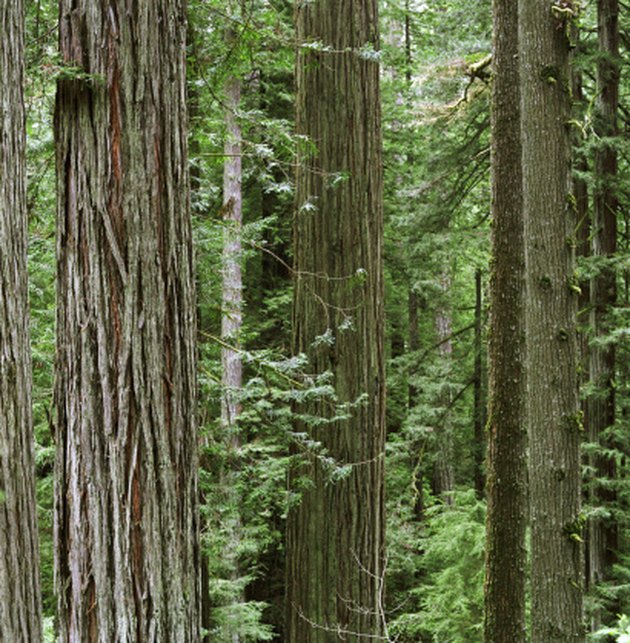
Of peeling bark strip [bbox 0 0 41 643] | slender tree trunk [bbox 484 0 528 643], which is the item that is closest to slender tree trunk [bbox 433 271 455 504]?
slender tree trunk [bbox 484 0 528 643]

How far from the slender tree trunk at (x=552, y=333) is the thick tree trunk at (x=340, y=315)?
1719 millimetres

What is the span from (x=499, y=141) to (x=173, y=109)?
4549mm

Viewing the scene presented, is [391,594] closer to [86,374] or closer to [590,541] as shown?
[590,541]

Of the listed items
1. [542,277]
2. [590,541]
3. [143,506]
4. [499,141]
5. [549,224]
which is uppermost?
[499,141]

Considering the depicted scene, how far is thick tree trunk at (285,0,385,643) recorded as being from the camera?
163 inches

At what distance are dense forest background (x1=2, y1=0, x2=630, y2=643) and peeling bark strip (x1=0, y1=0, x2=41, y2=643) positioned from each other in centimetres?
73

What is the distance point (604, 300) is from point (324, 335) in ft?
23.2

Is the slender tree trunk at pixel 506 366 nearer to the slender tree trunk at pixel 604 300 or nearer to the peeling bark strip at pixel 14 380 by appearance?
the slender tree trunk at pixel 604 300

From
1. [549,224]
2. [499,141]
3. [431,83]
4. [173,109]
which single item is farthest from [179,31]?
[431,83]

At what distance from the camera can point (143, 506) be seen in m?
2.51

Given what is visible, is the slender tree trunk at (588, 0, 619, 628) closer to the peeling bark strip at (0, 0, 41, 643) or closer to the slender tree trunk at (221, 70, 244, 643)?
the slender tree trunk at (221, 70, 244, 643)

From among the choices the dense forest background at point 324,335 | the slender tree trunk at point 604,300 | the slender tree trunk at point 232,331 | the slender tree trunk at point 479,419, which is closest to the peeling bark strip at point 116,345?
the dense forest background at point 324,335

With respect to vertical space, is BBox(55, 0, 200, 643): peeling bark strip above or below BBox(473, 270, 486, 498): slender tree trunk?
above

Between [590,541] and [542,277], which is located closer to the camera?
[542,277]
